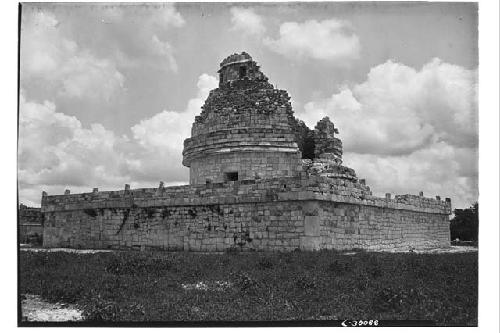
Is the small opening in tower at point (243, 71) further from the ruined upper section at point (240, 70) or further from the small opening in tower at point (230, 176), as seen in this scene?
the small opening in tower at point (230, 176)

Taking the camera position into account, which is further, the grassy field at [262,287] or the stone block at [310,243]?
the stone block at [310,243]

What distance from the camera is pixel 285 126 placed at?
20.2 meters

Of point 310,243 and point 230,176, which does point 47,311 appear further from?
point 230,176

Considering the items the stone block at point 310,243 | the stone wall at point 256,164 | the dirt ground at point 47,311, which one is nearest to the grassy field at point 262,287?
the dirt ground at point 47,311

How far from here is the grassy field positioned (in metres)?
8.57

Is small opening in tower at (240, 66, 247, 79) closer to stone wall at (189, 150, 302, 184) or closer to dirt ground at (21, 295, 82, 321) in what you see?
stone wall at (189, 150, 302, 184)

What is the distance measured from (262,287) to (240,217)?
648cm

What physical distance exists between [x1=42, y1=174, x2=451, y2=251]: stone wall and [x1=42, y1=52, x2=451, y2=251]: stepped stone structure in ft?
0.11

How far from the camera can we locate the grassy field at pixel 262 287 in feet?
28.1

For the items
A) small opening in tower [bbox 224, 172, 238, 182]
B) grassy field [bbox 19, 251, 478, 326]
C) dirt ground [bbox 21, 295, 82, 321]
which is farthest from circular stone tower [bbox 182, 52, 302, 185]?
dirt ground [bbox 21, 295, 82, 321]

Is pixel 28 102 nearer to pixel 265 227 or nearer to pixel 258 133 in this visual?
pixel 265 227

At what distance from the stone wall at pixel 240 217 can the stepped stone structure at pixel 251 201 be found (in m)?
0.03
